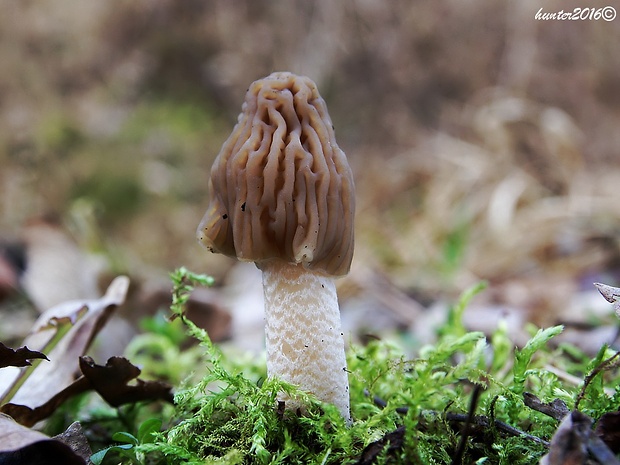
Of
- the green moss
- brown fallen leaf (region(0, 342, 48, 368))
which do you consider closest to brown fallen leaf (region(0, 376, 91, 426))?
brown fallen leaf (region(0, 342, 48, 368))

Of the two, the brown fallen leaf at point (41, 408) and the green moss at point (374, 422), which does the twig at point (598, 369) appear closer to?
the green moss at point (374, 422)

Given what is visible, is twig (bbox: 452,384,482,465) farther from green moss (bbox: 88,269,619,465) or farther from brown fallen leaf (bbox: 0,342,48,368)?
brown fallen leaf (bbox: 0,342,48,368)

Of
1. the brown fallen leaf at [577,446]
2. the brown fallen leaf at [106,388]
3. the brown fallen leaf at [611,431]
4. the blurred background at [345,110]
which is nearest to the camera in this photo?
the brown fallen leaf at [577,446]

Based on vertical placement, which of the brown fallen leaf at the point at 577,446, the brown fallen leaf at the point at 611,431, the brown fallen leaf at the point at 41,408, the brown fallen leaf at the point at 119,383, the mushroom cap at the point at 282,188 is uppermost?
the mushroom cap at the point at 282,188

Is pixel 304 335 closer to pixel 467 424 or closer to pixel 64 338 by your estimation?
pixel 467 424

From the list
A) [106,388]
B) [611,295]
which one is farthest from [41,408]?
[611,295]

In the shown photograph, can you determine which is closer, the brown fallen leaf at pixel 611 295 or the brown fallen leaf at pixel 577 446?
the brown fallen leaf at pixel 577 446

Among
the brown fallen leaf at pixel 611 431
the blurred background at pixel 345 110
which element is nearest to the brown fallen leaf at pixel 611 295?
the brown fallen leaf at pixel 611 431
